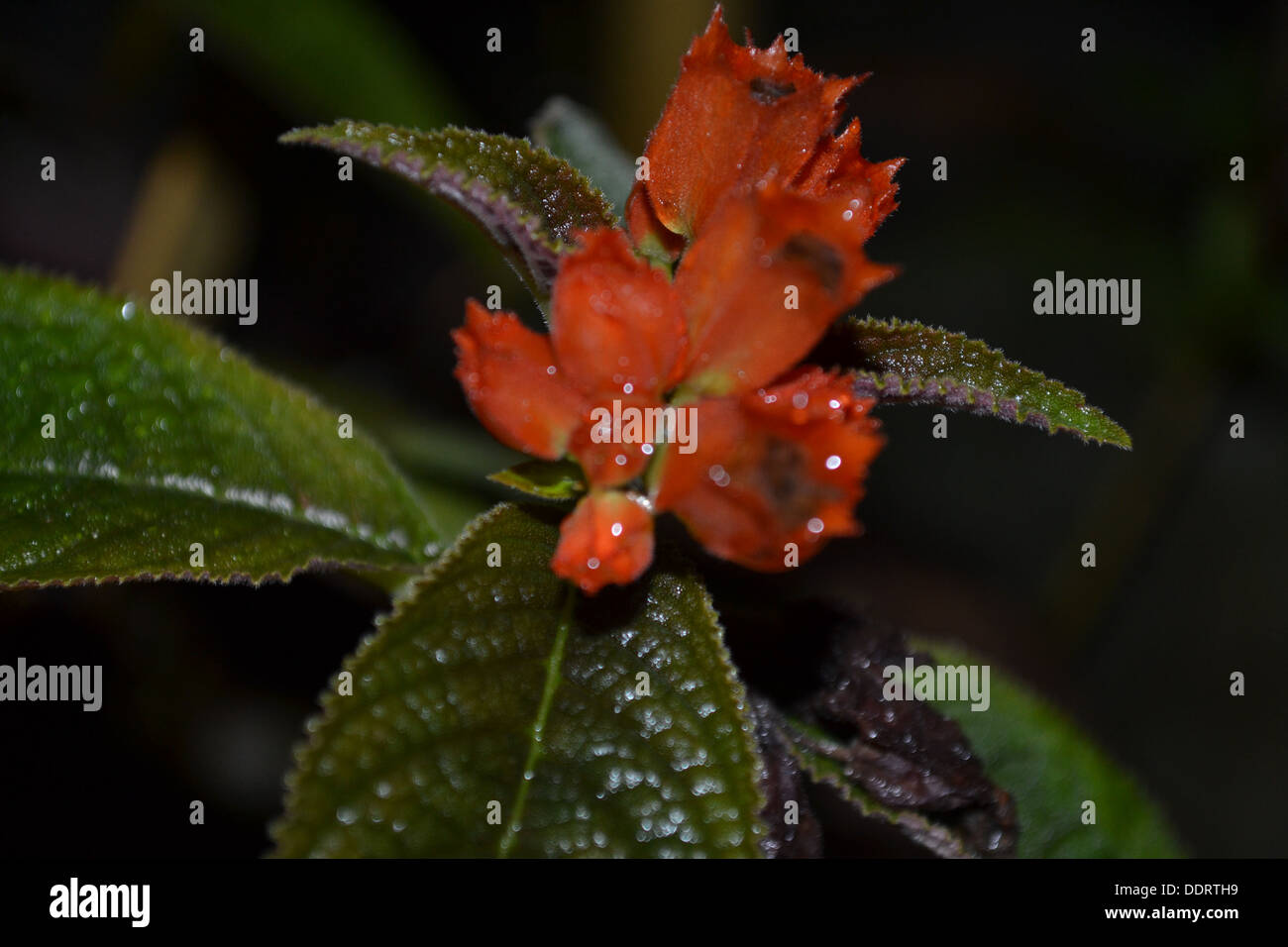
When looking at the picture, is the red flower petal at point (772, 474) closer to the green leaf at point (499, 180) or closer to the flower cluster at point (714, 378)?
the flower cluster at point (714, 378)

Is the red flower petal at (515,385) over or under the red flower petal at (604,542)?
over

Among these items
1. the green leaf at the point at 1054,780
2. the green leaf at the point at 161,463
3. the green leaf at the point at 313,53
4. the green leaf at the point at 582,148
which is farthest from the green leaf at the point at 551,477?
the green leaf at the point at 313,53

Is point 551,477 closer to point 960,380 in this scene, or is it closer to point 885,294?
point 960,380

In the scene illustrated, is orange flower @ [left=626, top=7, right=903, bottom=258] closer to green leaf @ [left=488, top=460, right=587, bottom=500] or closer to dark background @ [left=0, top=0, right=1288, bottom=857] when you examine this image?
green leaf @ [left=488, top=460, right=587, bottom=500]

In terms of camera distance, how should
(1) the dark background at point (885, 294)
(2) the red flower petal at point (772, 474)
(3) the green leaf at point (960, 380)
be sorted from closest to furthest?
(2) the red flower petal at point (772, 474)
(3) the green leaf at point (960, 380)
(1) the dark background at point (885, 294)

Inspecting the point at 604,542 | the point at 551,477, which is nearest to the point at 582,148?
the point at 551,477
